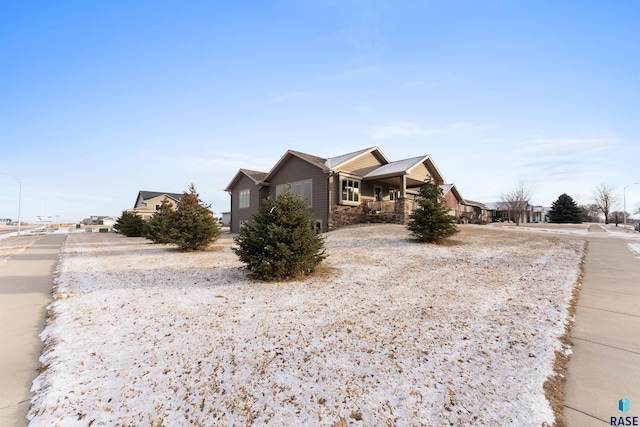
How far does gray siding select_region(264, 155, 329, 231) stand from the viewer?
65.4 ft

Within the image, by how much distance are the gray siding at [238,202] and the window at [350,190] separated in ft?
27.9

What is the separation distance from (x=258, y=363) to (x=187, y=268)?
7.05m

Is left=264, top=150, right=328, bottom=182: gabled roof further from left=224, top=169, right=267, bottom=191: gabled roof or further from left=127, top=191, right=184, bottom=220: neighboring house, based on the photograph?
left=127, top=191, right=184, bottom=220: neighboring house

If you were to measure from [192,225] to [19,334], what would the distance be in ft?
30.4

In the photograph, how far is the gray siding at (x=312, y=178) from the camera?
1994cm

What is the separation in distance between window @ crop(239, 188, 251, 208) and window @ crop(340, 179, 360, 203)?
10.4m

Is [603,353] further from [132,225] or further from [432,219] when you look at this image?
[132,225]

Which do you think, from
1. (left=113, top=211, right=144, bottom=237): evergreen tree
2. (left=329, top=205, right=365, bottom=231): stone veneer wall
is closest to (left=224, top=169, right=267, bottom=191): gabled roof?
(left=329, top=205, right=365, bottom=231): stone veneer wall

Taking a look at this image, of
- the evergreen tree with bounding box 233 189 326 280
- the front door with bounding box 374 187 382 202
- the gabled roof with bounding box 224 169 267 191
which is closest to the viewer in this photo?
the evergreen tree with bounding box 233 189 326 280

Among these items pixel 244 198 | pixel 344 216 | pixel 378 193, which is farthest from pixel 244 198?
pixel 378 193

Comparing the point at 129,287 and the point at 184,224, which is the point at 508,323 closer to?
the point at 129,287

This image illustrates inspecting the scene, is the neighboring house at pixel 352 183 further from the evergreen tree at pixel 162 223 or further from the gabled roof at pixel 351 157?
the evergreen tree at pixel 162 223

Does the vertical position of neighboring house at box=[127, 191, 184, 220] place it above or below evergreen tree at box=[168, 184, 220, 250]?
above

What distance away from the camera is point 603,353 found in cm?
395
